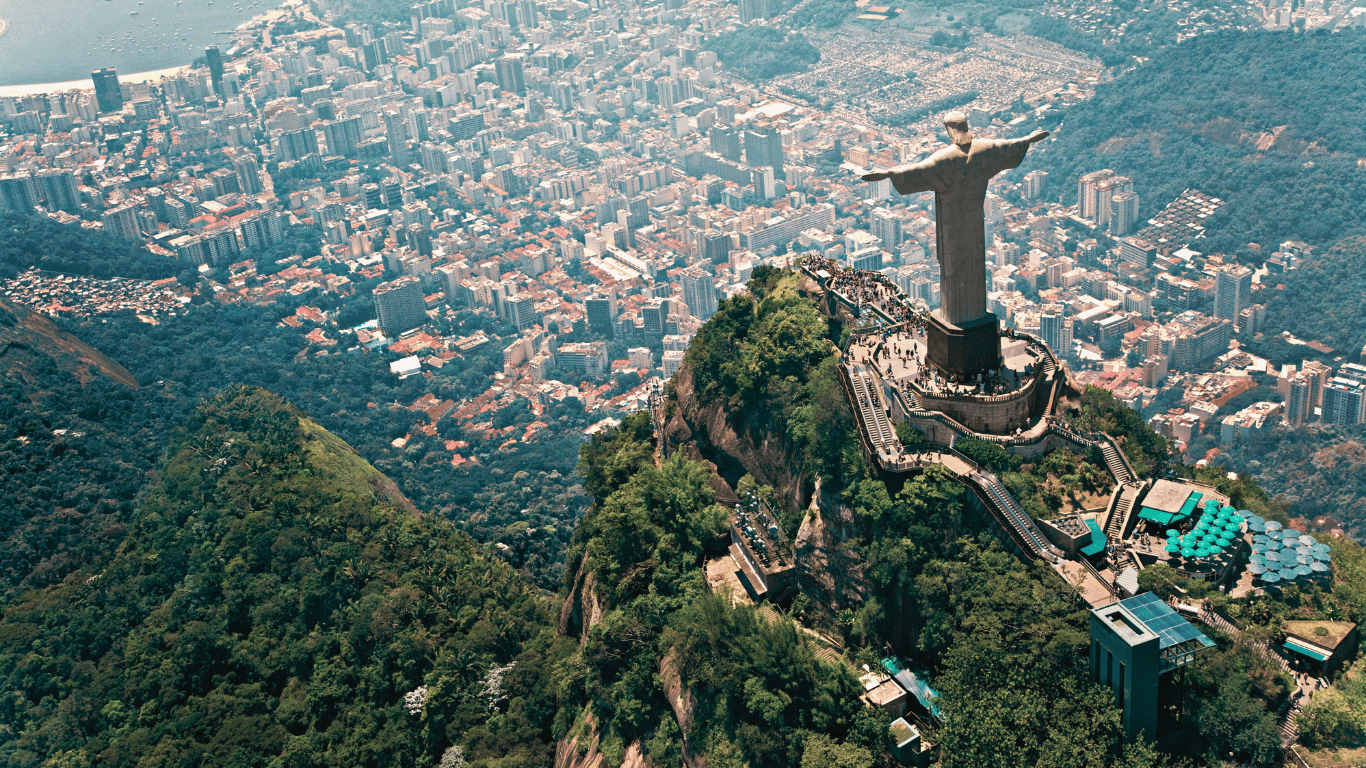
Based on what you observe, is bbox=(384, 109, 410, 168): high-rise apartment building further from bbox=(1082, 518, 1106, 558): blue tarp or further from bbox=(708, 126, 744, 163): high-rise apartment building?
bbox=(1082, 518, 1106, 558): blue tarp

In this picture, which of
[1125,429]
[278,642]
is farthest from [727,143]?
[1125,429]

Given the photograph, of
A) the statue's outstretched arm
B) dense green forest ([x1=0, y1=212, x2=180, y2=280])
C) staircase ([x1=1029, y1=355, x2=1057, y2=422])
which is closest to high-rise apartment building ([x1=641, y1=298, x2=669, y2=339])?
dense green forest ([x1=0, y1=212, x2=180, y2=280])

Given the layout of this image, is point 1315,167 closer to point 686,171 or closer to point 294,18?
point 686,171

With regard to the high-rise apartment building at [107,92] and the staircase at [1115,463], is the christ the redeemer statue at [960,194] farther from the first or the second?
the high-rise apartment building at [107,92]

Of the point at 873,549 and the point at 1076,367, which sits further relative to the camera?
the point at 1076,367

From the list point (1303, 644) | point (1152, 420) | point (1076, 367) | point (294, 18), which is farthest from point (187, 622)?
point (294, 18)

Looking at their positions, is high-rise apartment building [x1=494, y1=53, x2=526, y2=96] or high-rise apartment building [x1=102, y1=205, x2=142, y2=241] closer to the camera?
high-rise apartment building [x1=102, y1=205, x2=142, y2=241]

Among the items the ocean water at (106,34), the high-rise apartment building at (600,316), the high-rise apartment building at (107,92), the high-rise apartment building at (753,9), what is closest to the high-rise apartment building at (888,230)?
the high-rise apartment building at (600,316)
